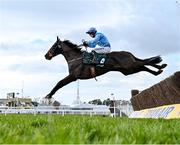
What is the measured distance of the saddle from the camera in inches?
697

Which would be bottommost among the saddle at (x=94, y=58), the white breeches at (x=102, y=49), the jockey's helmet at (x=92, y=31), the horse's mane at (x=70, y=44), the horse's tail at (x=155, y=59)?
the horse's tail at (x=155, y=59)

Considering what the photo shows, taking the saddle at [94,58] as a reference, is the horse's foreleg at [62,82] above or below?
below

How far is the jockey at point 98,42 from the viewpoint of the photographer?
1689cm

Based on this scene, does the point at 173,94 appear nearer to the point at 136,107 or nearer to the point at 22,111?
the point at 136,107

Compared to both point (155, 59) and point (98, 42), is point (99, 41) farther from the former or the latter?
point (155, 59)

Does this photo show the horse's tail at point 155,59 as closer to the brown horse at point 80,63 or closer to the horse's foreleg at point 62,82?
the brown horse at point 80,63

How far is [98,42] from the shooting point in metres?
17.1

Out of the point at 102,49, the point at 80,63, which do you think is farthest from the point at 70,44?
the point at 102,49

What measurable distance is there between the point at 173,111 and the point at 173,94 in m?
1.35

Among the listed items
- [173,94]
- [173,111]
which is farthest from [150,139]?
[173,94]

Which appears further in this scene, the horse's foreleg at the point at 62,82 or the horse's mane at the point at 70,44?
the horse's mane at the point at 70,44

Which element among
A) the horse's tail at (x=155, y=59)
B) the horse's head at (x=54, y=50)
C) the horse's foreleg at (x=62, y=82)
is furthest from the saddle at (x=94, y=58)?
→ the horse's tail at (x=155, y=59)

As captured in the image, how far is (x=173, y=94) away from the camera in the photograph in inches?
471

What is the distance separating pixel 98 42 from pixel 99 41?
0.25 ft
